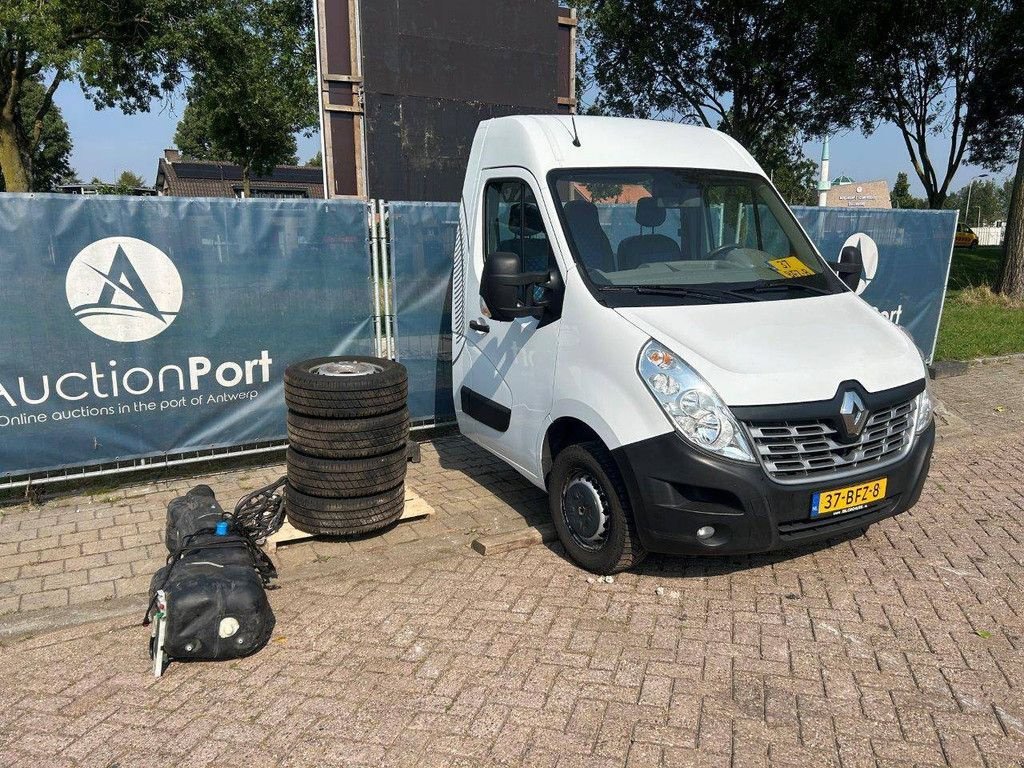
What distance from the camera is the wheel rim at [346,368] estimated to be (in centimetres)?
473

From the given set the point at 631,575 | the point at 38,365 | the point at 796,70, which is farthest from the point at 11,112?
the point at 631,575

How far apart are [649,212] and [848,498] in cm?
208

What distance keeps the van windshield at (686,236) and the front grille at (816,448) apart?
909mm

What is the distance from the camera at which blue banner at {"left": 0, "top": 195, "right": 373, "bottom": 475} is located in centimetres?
512

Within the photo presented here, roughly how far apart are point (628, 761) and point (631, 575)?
1.51 m

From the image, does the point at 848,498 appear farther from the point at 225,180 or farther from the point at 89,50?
the point at 225,180

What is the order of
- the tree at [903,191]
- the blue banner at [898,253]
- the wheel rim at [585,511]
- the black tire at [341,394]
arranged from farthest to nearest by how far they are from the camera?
the tree at [903,191]
the blue banner at [898,253]
the black tire at [341,394]
the wheel rim at [585,511]

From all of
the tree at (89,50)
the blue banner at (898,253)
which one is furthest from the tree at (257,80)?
the blue banner at (898,253)

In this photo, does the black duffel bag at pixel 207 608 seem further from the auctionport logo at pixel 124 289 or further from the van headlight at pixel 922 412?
the van headlight at pixel 922 412

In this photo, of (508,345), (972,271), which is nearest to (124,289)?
(508,345)

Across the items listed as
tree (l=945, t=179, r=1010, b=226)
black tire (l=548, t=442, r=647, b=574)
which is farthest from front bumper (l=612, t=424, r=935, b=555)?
tree (l=945, t=179, r=1010, b=226)

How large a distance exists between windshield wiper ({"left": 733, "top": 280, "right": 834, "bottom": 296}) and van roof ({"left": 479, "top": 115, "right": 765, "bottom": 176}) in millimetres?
966

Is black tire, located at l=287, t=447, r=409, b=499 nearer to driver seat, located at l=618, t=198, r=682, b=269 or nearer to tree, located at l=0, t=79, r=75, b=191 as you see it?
driver seat, located at l=618, t=198, r=682, b=269

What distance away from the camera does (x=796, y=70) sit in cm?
1992
